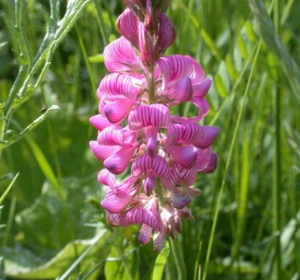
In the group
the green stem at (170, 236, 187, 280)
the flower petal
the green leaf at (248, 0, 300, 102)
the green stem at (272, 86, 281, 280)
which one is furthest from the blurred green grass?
the green leaf at (248, 0, 300, 102)

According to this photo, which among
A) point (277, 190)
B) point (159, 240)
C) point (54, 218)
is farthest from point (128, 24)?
point (54, 218)

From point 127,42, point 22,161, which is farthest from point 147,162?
point 22,161

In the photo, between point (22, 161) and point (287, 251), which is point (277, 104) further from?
point (22, 161)

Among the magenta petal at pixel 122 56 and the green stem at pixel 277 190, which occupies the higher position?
the magenta petal at pixel 122 56

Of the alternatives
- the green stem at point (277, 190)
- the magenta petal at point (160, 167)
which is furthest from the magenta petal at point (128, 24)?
the green stem at point (277, 190)

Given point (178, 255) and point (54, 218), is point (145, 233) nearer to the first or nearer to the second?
point (178, 255)

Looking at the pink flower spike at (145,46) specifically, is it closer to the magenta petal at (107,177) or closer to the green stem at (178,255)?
the magenta petal at (107,177)
